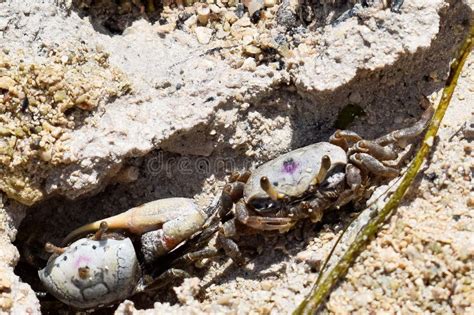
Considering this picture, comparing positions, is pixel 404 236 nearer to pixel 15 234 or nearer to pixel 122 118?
pixel 122 118

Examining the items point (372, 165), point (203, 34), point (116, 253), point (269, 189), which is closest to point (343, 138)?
point (372, 165)

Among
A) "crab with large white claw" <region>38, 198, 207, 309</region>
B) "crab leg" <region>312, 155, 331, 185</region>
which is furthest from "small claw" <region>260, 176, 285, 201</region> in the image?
"crab with large white claw" <region>38, 198, 207, 309</region>

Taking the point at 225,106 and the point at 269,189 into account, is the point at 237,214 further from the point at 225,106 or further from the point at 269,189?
the point at 225,106

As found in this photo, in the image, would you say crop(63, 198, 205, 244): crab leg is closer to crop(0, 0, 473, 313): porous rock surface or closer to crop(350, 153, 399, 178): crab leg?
crop(0, 0, 473, 313): porous rock surface

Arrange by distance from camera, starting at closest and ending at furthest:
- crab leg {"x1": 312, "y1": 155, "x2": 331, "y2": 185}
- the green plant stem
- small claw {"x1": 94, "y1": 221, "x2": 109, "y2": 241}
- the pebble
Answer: the green plant stem < crab leg {"x1": 312, "y1": 155, "x2": 331, "y2": 185} < small claw {"x1": 94, "y1": 221, "x2": 109, "y2": 241} < the pebble

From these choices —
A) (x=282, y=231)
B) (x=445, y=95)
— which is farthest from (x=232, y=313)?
(x=445, y=95)

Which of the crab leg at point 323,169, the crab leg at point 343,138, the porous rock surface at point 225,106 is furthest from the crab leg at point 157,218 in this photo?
the crab leg at point 343,138
